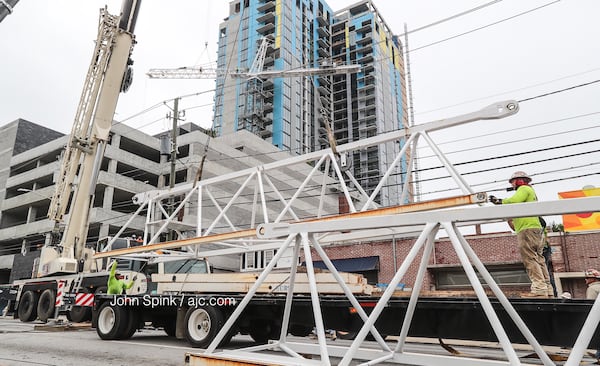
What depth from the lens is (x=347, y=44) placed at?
9562 cm

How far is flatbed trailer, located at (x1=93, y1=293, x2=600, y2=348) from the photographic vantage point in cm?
598

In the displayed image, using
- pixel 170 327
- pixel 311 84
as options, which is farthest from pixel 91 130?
pixel 311 84

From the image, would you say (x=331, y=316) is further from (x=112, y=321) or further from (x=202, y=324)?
(x=112, y=321)

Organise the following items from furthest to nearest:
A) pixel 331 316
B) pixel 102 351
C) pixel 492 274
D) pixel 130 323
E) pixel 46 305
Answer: pixel 492 274
pixel 46 305
pixel 130 323
pixel 102 351
pixel 331 316

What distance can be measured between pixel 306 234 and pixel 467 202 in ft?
8.82

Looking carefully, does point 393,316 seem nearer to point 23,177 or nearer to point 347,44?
point 23,177

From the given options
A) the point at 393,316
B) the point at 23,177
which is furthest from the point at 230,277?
the point at 23,177

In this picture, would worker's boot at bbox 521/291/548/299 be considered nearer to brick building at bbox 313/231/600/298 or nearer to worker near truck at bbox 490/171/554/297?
worker near truck at bbox 490/171/554/297

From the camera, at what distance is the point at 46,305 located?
1841 cm

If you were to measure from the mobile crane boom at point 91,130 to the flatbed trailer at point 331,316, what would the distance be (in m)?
5.16

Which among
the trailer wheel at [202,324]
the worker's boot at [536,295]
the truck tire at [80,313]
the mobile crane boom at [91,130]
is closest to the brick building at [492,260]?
the worker's boot at [536,295]

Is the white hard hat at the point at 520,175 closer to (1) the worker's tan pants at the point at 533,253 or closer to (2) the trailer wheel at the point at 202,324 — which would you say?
(1) the worker's tan pants at the point at 533,253

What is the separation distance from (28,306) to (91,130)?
29.4ft

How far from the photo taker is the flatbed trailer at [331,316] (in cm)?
598
